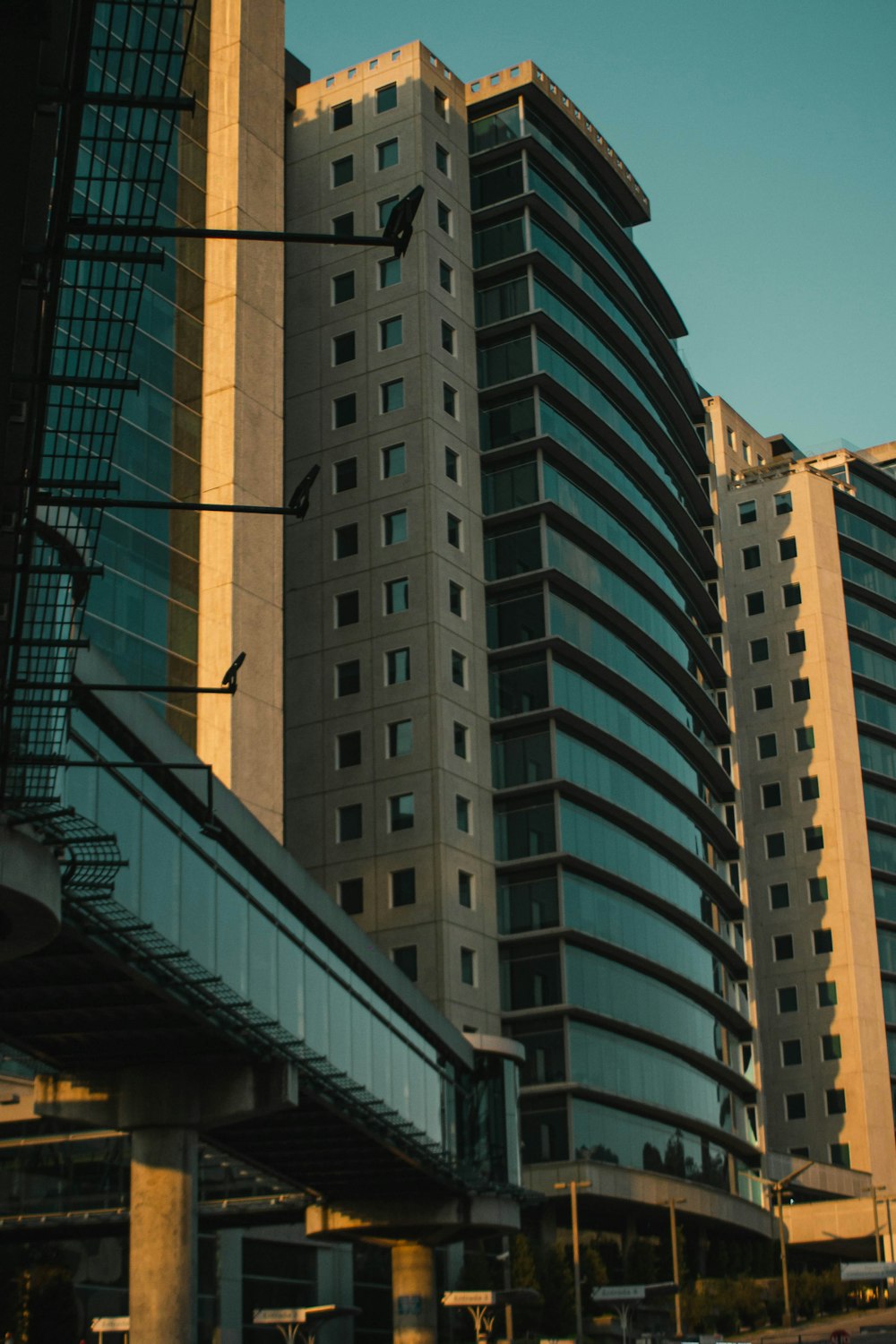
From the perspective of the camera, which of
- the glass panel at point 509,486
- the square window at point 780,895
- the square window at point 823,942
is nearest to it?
the glass panel at point 509,486

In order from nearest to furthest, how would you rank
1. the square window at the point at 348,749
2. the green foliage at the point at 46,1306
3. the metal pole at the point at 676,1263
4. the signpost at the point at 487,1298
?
the green foliage at the point at 46,1306, the signpost at the point at 487,1298, the metal pole at the point at 676,1263, the square window at the point at 348,749

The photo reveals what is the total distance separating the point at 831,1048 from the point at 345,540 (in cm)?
4582

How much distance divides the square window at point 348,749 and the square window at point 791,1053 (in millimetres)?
42462

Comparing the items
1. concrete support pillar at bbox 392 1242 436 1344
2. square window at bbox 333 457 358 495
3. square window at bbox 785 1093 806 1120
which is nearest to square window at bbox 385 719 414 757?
square window at bbox 333 457 358 495

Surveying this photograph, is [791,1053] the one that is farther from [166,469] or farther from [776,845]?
[166,469]

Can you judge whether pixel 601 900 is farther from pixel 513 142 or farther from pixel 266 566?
pixel 513 142

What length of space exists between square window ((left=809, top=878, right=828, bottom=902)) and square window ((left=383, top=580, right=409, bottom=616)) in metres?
42.5

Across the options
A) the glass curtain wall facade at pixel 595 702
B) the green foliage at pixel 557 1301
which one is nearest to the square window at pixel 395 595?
the glass curtain wall facade at pixel 595 702

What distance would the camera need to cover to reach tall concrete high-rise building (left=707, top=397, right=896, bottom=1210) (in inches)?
4070

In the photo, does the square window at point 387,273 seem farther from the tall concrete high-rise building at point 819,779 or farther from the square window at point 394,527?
the tall concrete high-rise building at point 819,779

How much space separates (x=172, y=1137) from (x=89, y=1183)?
8.41 m

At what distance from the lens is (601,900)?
77.8 meters

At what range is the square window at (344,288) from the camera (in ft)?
275

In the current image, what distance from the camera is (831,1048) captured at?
104 metres
